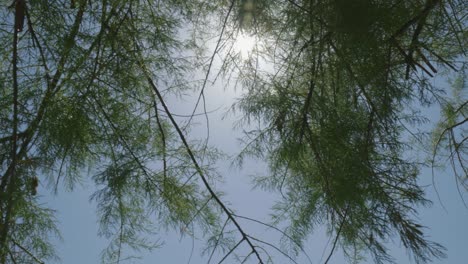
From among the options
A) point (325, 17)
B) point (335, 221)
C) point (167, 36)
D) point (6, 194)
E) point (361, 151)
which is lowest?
point (6, 194)

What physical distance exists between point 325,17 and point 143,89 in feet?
2.14

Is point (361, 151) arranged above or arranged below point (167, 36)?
below

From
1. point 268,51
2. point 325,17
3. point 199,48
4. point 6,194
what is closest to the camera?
point 6,194

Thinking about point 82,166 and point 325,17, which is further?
point 82,166

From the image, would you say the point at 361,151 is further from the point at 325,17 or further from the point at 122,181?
the point at 122,181

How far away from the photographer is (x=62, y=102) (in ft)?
4.81

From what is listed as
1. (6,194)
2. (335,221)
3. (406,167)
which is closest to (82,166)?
(6,194)

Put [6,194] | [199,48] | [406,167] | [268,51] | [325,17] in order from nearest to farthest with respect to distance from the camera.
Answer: [6,194] → [325,17] → [406,167] → [268,51] → [199,48]

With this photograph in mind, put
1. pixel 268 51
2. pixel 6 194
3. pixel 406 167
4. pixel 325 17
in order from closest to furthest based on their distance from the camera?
pixel 6 194 → pixel 325 17 → pixel 406 167 → pixel 268 51

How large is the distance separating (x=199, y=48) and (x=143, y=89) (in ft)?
0.93

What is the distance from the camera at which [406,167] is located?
1584 mm

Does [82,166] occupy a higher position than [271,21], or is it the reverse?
[271,21]

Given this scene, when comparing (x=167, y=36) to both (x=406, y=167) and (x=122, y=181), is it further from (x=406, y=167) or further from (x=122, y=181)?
(x=406, y=167)

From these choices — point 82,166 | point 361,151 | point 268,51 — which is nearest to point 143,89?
point 82,166
